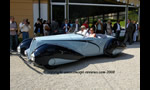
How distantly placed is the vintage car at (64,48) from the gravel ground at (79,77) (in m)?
0.32

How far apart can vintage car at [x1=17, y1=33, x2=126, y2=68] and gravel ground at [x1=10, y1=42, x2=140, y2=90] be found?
32cm

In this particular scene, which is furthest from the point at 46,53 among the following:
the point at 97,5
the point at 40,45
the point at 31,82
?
the point at 97,5

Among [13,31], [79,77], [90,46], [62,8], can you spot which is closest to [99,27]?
[62,8]

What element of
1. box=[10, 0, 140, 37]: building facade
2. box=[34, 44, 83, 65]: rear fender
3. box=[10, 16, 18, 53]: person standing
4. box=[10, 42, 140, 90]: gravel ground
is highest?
box=[10, 0, 140, 37]: building facade

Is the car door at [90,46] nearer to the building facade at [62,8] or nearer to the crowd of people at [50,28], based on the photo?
the crowd of people at [50,28]

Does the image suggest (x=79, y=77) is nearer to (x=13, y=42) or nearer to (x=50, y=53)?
(x=50, y=53)

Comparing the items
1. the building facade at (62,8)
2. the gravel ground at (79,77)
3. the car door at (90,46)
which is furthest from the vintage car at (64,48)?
the building facade at (62,8)

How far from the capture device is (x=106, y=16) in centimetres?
1198

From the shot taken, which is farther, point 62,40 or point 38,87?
point 62,40

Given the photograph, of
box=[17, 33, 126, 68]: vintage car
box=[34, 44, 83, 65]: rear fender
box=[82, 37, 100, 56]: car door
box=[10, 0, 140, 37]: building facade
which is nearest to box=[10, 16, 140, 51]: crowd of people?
box=[82, 37, 100, 56]: car door

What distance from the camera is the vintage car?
4.17m

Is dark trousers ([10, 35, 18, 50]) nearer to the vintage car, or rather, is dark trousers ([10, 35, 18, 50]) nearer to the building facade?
the vintage car
